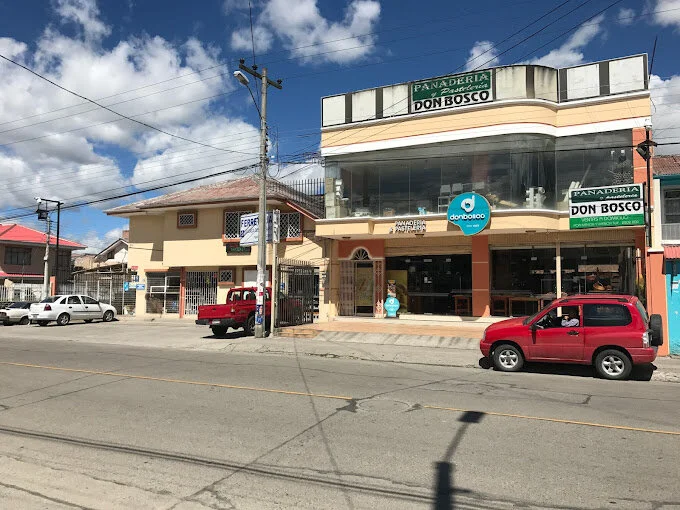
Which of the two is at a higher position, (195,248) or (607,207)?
(607,207)

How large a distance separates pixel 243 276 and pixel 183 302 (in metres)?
4.08

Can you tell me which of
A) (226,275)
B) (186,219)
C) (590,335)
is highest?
(186,219)

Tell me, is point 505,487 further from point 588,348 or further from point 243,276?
point 243,276

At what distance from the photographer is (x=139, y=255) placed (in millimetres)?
29750

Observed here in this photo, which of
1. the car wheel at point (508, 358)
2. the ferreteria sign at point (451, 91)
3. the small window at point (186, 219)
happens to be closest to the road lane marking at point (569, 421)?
the car wheel at point (508, 358)

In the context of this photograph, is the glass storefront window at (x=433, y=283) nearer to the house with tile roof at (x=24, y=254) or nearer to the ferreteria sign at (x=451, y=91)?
the ferreteria sign at (x=451, y=91)

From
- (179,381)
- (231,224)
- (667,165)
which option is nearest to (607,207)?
(667,165)

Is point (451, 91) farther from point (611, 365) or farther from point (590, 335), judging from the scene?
point (611, 365)

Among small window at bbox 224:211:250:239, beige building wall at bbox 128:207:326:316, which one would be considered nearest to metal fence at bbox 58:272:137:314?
beige building wall at bbox 128:207:326:316

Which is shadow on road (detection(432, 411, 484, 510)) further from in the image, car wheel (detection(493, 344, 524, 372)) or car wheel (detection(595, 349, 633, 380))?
car wheel (detection(595, 349, 633, 380))

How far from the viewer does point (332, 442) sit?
611cm

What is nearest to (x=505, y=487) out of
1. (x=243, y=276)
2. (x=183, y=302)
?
(x=243, y=276)

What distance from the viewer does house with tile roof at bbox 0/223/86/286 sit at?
4131 centimetres

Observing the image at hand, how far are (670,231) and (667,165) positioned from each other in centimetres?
422
